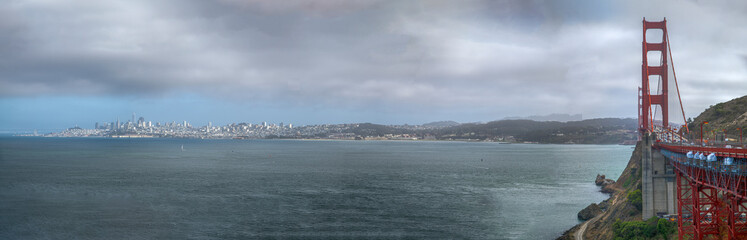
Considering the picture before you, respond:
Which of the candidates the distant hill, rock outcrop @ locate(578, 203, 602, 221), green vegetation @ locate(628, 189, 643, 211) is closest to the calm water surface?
rock outcrop @ locate(578, 203, 602, 221)

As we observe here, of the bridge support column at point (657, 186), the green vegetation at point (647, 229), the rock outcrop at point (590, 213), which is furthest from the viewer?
the rock outcrop at point (590, 213)

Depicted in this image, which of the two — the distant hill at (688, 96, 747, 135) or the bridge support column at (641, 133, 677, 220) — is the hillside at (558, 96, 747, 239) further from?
the bridge support column at (641, 133, 677, 220)

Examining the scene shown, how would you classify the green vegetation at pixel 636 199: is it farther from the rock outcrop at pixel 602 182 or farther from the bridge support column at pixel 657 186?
the rock outcrop at pixel 602 182

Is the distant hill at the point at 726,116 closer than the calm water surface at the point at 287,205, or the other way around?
the distant hill at the point at 726,116

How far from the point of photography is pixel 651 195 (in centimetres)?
2467

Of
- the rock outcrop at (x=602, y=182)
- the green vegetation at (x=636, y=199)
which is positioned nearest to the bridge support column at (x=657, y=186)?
the green vegetation at (x=636, y=199)

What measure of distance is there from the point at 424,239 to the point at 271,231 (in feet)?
34.5

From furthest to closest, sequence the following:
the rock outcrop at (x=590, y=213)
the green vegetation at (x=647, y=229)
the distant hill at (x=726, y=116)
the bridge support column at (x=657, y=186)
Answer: the rock outcrop at (x=590, y=213) < the distant hill at (x=726, y=116) < the bridge support column at (x=657, y=186) < the green vegetation at (x=647, y=229)

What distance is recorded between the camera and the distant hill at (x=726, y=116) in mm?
30016

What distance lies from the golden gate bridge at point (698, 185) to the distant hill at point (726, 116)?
230 inches

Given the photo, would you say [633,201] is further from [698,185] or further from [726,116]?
[726,116]

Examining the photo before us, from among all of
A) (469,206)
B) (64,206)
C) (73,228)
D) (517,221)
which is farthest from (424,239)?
(64,206)

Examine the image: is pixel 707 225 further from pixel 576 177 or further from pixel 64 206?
pixel 576 177

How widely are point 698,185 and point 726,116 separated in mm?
20358
